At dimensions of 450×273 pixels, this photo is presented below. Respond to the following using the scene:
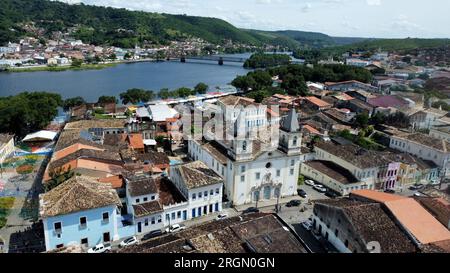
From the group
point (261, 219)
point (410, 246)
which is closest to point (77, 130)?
point (261, 219)

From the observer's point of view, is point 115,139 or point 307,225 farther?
point 115,139

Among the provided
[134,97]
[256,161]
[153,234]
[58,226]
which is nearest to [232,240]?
[153,234]

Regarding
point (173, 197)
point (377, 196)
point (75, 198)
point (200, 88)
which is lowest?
point (173, 197)

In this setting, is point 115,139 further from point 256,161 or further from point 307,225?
point 307,225

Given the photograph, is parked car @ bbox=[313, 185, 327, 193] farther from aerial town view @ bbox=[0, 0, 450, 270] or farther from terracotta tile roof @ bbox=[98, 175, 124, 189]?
terracotta tile roof @ bbox=[98, 175, 124, 189]

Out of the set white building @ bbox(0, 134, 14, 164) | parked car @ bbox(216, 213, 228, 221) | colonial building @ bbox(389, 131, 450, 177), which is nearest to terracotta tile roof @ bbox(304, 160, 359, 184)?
colonial building @ bbox(389, 131, 450, 177)
